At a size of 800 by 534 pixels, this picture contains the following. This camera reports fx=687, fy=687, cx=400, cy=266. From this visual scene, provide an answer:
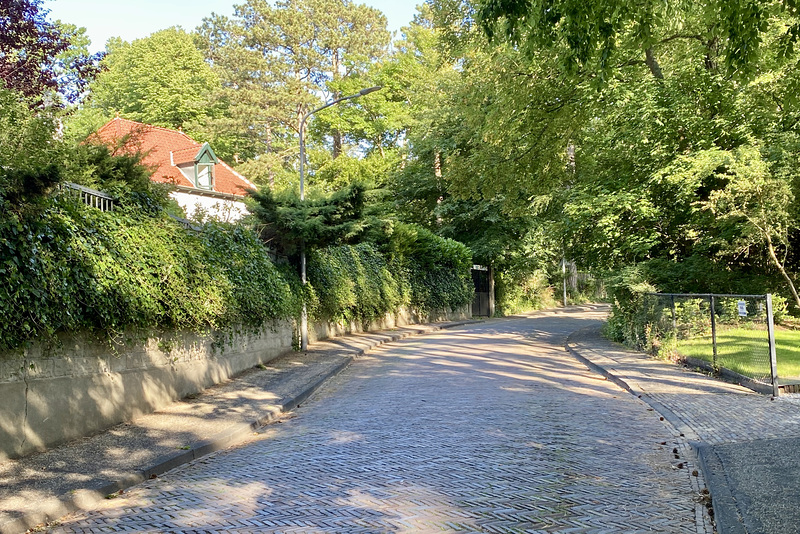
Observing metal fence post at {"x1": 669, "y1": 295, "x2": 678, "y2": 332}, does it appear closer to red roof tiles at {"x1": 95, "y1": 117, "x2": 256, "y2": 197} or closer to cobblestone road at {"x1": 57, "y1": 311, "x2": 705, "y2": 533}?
cobblestone road at {"x1": 57, "y1": 311, "x2": 705, "y2": 533}

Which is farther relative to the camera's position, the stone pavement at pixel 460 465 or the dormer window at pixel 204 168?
the dormer window at pixel 204 168

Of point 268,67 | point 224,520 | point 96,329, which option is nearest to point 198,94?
point 268,67

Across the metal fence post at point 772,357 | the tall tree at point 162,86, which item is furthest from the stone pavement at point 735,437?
the tall tree at point 162,86

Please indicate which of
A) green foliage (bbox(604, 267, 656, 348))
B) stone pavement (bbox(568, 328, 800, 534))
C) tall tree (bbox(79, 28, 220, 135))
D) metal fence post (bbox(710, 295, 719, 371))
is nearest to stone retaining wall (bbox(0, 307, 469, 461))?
stone pavement (bbox(568, 328, 800, 534))

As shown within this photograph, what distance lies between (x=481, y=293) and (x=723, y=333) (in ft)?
102

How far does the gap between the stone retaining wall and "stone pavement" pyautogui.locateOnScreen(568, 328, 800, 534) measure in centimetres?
656

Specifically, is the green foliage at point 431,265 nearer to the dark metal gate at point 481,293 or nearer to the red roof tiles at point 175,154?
the dark metal gate at point 481,293

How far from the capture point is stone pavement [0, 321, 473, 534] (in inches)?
224

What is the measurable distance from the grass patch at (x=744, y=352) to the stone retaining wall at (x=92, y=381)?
934 centimetres

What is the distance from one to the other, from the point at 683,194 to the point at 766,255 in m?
3.79

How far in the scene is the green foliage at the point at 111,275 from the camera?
6.90 metres

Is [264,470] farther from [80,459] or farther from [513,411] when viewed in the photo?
[513,411]

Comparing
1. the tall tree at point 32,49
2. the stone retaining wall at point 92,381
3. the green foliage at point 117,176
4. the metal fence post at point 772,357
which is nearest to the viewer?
the stone retaining wall at point 92,381

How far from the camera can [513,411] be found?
9.79m
